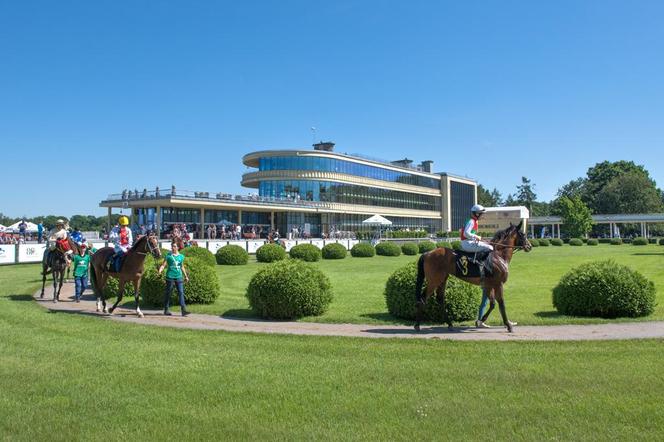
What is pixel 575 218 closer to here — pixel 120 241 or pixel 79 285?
pixel 79 285

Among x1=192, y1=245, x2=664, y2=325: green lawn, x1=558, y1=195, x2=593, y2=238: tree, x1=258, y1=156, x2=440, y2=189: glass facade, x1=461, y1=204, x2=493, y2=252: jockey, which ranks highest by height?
x1=258, y1=156, x2=440, y2=189: glass facade

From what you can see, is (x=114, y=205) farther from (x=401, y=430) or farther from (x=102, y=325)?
(x=401, y=430)

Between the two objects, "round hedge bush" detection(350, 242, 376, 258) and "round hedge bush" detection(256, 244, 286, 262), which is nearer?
"round hedge bush" detection(256, 244, 286, 262)

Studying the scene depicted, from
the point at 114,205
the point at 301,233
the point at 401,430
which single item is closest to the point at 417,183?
the point at 301,233

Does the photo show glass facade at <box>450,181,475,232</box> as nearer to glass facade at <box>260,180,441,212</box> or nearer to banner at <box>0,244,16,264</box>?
A: glass facade at <box>260,180,441,212</box>

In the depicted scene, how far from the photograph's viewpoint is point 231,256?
30547 mm

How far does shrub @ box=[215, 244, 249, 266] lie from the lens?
30562mm

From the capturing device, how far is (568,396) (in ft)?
19.2

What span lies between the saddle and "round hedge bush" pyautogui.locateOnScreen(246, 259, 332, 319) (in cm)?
345

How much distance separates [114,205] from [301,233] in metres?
21.0

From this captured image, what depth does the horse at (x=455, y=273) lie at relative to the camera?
1000 cm

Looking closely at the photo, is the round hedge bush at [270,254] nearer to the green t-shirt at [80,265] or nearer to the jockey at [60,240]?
the green t-shirt at [80,265]

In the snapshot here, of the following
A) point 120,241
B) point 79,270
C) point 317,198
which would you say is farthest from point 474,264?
point 317,198

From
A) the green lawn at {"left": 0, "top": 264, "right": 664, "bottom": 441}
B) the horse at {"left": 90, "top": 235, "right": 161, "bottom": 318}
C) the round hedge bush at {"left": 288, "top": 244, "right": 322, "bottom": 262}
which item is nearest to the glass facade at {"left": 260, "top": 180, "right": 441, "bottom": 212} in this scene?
the round hedge bush at {"left": 288, "top": 244, "right": 322, "bottom": 262}
